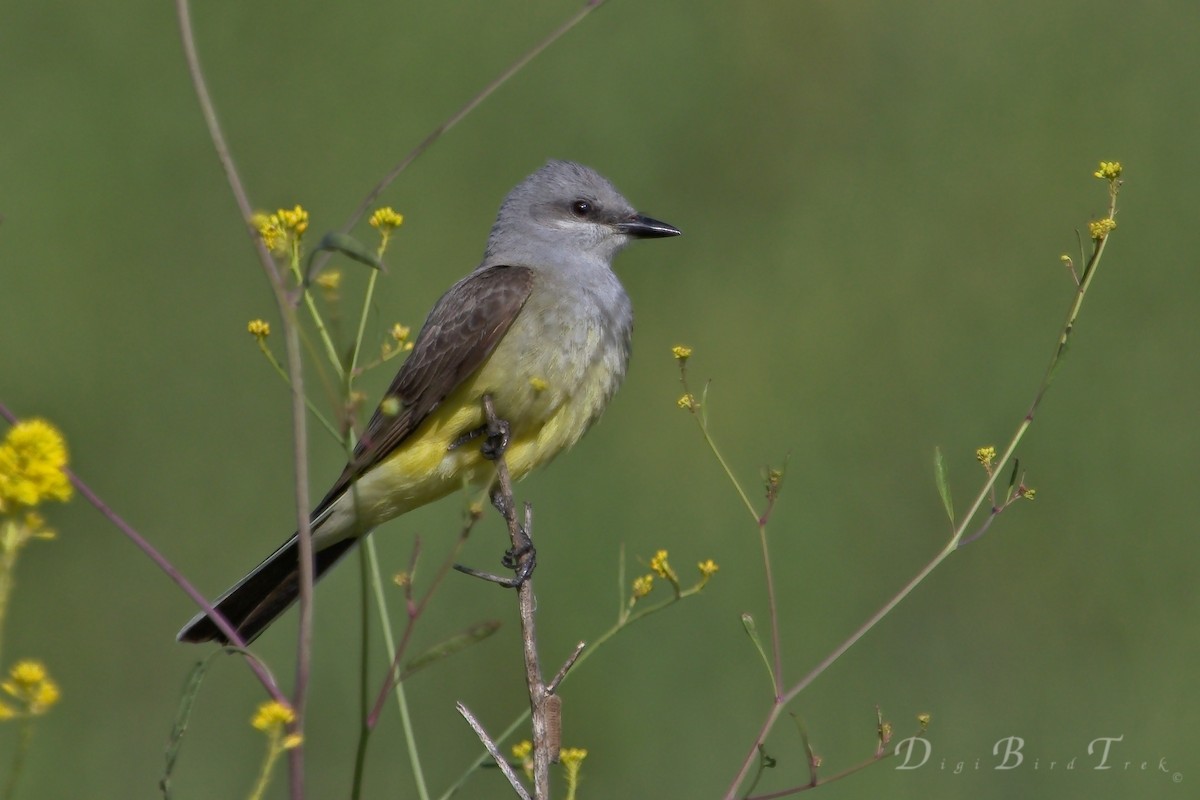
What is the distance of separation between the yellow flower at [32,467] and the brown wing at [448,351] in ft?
6.91

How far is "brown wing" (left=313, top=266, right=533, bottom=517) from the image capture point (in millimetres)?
3668

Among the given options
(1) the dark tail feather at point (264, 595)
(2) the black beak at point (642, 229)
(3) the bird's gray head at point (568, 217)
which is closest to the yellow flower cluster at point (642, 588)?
(1) the dark tail feather at point (264, 595)

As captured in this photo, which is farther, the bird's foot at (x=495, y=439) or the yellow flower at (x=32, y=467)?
the bird's foot at (x=495, y=439)

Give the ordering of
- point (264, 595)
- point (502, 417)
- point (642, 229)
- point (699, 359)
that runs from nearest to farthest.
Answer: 1. point (264, 595)
2. point (502, 417)
3. point (642, 229)
4. point (699, 359)

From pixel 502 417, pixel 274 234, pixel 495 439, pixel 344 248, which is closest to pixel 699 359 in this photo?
pixel 502 417

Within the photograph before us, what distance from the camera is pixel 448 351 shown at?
12.2 feet

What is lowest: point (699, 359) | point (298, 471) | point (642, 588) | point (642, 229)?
point (642, 588)

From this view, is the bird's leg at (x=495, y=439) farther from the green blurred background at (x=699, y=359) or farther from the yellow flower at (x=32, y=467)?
the yellow flower at (x=32, y=467)

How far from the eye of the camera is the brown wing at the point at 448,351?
12.0ft

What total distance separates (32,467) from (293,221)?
0.74 meters

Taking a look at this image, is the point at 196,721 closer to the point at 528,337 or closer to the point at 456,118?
the point at 528,337

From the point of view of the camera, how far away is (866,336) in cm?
593

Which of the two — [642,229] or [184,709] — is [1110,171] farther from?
[642,229]

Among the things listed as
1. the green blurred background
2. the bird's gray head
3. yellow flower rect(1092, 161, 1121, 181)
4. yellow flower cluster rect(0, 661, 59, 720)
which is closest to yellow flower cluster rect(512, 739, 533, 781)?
yellow flower cluster rect(0, 661, 59, 720)
